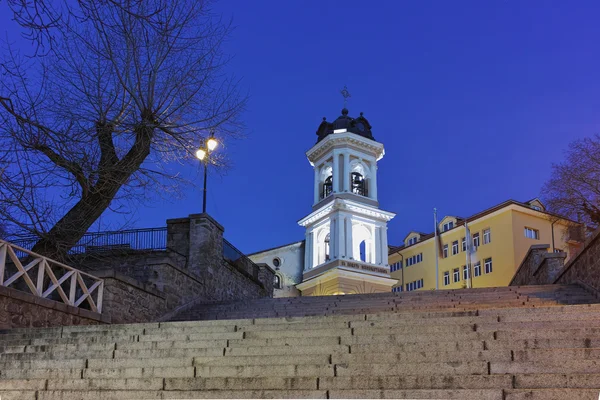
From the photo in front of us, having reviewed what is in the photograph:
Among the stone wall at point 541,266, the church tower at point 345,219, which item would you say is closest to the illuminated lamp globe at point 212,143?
the stone wall at point 541,266

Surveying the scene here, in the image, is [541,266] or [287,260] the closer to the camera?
Answer: [541,266]

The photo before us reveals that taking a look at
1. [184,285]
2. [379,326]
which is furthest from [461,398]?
[184,285]

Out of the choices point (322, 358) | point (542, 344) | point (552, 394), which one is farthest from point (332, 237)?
point (552, 394)

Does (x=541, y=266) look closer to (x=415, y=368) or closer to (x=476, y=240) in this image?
(x=415, y=368)

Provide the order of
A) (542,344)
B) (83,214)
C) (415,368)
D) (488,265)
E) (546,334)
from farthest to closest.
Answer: (488,265) < (83,214) < (546,334) < (542,344) < (415,368)

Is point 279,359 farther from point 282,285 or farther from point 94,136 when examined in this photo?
point 282,285

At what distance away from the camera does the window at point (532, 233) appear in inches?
1915

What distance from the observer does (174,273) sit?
51.5ft

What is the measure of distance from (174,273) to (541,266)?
9.75m

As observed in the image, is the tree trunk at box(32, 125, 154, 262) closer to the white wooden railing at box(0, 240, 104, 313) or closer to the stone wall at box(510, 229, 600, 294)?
the white wooden railing at box(0, 240, 104, 313)

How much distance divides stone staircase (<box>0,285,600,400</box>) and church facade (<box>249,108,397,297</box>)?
3548cm

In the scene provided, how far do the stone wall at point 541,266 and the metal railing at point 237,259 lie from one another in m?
8.97

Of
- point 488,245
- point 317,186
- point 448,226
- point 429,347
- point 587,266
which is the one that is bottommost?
point 429,347

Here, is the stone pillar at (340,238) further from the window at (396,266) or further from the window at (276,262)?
the window at (396,266)
